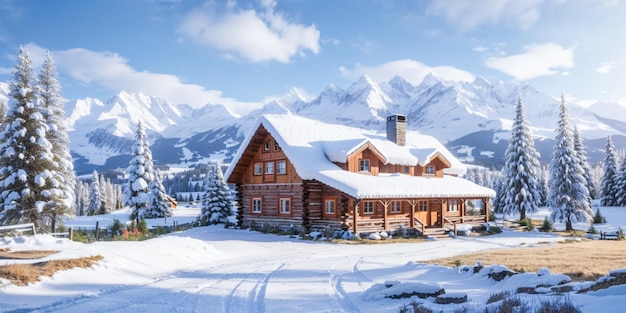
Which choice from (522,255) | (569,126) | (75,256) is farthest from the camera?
(569,126)

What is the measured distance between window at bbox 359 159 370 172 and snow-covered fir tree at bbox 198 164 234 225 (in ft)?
46.9

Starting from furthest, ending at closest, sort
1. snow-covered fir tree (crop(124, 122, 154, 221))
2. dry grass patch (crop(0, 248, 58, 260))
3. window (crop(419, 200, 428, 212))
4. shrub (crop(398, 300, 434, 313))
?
1. snow-covered fir tree (crop(124, 122, 154, 221))
2. window (crop(419, 200, 428, 212))
3. dry grass patch (crop(0, 248, 58, 260))
4. shrub (crop(398, 300, 434, 313))

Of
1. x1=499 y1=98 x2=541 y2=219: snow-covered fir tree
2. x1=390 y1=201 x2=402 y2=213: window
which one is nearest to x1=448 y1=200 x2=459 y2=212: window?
x1=390 y1=201 x2=402 y2=213: window

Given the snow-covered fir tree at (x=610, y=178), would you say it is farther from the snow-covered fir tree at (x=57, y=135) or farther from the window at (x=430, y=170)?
the snow-covered fir tree at (x=57, y=135)

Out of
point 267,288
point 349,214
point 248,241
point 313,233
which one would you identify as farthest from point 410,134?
point 267,288

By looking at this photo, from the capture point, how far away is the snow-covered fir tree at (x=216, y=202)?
41.7 m

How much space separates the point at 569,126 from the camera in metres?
38.9

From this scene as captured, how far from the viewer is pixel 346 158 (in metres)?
31.4

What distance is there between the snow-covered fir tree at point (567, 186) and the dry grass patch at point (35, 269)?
119 feet

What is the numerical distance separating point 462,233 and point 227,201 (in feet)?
70.1

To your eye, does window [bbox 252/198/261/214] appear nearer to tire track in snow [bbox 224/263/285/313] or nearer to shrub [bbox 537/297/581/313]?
tire track in snow [bbox 224/263/285/313]

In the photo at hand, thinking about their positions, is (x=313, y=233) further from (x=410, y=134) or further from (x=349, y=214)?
(x=410, y=134)

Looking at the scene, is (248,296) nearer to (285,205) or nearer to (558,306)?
(558,306)

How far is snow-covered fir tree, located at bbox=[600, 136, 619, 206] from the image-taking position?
6069cm
